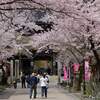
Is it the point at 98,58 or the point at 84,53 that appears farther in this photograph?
the point at 84,53

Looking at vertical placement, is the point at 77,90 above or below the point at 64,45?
below

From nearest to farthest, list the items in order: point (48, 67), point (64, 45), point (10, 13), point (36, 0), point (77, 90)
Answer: point (36, 0) → point (10, 13) → point (64, 45) → point (77, 90) → point (48, 67)

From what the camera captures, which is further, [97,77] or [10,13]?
[97,77]

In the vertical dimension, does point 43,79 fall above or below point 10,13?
below

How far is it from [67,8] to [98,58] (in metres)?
13.4

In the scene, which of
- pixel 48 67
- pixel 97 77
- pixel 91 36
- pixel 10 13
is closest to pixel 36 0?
pixel 10 13

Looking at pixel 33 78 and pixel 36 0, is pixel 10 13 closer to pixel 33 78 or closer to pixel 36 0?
pixel 36 0

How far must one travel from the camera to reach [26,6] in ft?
43.0

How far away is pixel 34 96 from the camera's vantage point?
29984mm

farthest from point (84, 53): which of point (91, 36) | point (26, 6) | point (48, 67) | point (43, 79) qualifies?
point (48, 67)

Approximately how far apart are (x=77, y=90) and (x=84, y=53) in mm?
8841

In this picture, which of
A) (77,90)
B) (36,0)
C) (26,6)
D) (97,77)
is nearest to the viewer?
(36,0)

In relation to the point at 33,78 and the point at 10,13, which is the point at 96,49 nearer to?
the point at 33,78

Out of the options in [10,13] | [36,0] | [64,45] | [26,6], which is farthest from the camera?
[64,45]
